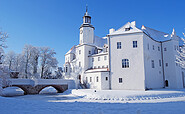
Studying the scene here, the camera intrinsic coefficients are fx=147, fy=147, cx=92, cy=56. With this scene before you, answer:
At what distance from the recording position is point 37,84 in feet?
89.1

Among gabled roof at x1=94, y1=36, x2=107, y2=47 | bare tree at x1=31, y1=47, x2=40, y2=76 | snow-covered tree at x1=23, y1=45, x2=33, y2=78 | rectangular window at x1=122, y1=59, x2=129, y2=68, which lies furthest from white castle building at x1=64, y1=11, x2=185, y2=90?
snow-covered tree at x1=23, y1=45, x2=33, y2=78

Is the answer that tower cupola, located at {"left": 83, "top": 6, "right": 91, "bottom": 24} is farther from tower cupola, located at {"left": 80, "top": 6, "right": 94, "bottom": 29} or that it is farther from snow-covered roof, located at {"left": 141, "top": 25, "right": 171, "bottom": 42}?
snow-covered roof, located at {"left": 141, "top": 25, "right": 171, "bottom": 42}

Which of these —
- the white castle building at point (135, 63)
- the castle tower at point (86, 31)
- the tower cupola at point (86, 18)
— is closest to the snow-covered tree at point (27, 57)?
the white castle building at point (135, 63)

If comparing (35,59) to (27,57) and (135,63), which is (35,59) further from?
(135,63)

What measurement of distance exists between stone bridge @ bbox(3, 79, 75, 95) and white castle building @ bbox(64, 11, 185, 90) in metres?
4.02

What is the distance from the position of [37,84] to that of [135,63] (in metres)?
17.9

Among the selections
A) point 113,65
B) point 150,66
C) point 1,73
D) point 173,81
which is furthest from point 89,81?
point 1,73

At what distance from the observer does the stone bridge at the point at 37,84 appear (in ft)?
84.4

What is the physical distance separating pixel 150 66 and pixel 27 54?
27671 millimetres

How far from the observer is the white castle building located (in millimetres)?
24344

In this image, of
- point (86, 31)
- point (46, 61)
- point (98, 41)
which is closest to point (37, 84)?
point (46, 61)

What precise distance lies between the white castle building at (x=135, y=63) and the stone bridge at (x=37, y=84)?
13.2 feet

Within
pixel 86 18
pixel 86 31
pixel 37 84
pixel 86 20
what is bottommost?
pixel 37 84

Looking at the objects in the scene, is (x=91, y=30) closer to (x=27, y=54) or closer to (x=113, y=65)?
(x=113, y=65)
